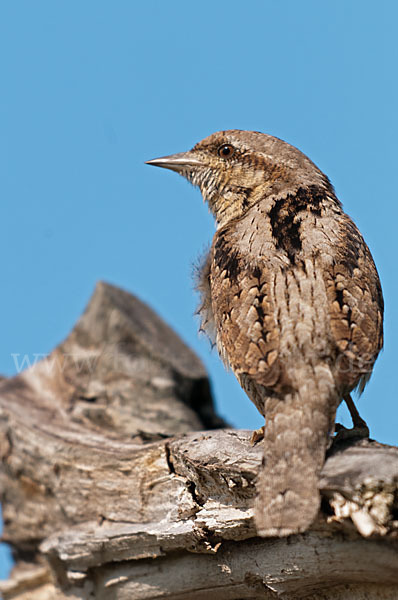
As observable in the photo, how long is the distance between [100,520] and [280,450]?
7.64 feet

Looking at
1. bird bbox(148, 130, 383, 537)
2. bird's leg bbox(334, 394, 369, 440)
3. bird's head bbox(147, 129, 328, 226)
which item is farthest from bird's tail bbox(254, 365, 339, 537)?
A: bird's head bbox(147, 129, 328, 226)

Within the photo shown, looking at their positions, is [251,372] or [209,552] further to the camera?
[209,552]

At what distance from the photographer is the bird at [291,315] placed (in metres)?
3.42

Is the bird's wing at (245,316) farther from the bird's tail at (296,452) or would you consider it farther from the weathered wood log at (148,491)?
the weathered wood log at (148,491)

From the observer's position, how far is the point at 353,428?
4242 millimetres

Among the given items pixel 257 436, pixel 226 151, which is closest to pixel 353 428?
pixel 257 436

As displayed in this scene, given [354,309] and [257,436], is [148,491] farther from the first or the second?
[354,309]

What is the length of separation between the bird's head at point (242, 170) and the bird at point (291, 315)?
0.05 ft

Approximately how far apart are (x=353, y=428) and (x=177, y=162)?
9.72 ft

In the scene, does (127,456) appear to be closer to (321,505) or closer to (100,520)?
(100,520)

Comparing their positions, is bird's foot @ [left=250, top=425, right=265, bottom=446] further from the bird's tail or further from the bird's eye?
the bird's eye

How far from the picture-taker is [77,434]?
617 cm

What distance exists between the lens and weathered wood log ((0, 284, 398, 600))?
3.53 metres

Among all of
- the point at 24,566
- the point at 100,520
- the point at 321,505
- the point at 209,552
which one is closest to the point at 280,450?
the point at 321,505
